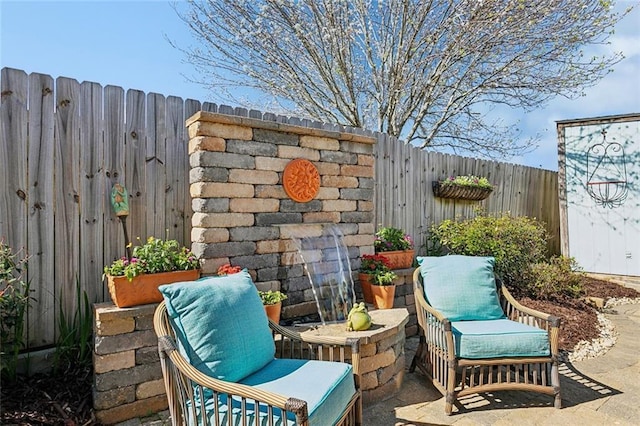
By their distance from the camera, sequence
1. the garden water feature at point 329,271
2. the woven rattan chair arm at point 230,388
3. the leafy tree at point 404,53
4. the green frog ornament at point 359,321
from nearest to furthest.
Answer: the woven rattan chair arm at point 230,388 → the green frog ornament at point 359,321 → the garden water feature at point 329,271 → the leafy tree at point 404,53

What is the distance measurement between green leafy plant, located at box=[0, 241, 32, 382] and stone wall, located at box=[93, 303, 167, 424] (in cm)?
43

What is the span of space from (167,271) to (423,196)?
3384mm

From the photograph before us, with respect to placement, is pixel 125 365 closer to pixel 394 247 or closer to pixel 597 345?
pixel 394 247

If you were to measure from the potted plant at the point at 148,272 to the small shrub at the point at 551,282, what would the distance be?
157 inches

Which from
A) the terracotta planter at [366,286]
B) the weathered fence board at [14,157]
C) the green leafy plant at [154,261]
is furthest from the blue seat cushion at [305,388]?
the weathered fence board at [14,157]

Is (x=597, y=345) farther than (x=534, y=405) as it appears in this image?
Yes

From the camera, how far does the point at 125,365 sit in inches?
90.8

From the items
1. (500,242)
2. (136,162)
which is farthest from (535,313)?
(136,162)

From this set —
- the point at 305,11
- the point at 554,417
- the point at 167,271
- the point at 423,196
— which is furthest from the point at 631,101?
the point at 167,271

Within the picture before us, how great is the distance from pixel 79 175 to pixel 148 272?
837 millimetres

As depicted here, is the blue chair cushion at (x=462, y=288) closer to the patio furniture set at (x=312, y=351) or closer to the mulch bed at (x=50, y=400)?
the patio furniture set at (x=312, y=351)

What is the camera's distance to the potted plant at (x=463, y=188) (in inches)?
196

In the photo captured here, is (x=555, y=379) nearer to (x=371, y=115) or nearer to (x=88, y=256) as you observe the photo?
(x=88, y=256)

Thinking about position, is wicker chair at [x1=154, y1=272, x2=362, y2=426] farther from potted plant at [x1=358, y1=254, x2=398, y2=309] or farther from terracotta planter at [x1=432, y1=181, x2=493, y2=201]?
terracotta planter at [x1=432, y1=181, x2=493, y2=201]
